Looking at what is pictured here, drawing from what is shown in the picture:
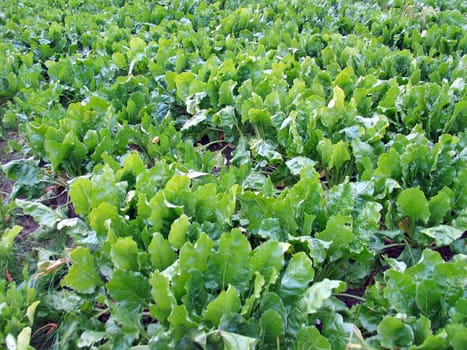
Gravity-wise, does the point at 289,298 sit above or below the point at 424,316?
below

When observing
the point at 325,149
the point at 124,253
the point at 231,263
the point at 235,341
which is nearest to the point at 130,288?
the point at 124,253

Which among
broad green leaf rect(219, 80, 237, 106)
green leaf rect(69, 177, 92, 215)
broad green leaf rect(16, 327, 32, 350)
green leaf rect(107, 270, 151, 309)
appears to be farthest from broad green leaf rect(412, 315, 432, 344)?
broad green leaf rect(219, 80, 237, 106)

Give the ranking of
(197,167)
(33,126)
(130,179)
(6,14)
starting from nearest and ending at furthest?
(130,179), (197,167), (33,126), (6,14)

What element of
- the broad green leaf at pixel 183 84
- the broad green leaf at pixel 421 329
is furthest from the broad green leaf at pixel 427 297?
the broad green leaf at pixel 183 84

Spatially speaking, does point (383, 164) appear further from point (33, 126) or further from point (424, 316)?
point (33, 126)

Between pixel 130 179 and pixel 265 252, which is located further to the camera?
pixel 130 179

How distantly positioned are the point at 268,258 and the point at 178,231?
1.37ft

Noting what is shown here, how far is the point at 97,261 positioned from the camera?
7.43ft

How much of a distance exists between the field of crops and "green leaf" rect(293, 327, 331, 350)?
0.01m

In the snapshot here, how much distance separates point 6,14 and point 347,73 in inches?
201

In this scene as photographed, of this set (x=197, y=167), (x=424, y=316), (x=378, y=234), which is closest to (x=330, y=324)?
(x=424, y=316)

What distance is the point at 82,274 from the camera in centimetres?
213

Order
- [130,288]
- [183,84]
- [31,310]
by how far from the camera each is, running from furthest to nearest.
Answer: [183,84]
[31,310]
[130,288]

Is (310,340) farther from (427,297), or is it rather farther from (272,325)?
(427,297)
